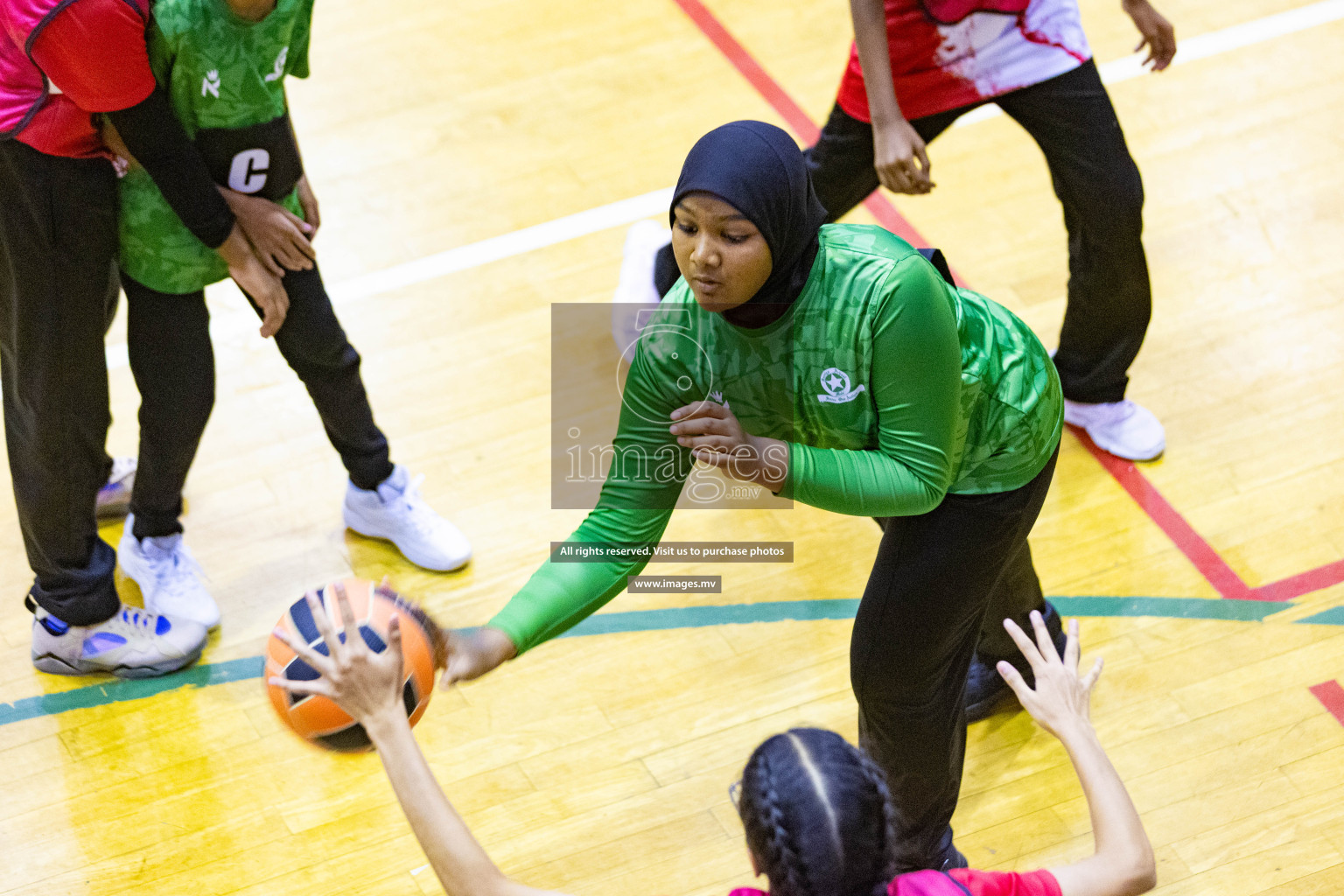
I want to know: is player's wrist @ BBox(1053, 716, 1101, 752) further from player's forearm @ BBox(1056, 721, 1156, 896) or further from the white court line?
the white court line

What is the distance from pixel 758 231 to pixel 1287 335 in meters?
2.54

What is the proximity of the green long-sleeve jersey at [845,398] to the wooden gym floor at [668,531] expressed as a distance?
35.7 inches

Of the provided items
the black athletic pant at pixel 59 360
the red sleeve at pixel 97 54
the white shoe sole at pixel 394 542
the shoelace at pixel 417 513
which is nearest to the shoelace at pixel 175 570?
the black athletic pant at pixel 59 360

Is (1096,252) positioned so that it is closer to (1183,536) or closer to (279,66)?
(1183,536)

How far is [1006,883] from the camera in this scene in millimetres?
1845

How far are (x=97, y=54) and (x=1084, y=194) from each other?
2.23 metres

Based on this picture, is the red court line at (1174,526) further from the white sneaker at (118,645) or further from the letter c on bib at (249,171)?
the white sneaker at (118,645)

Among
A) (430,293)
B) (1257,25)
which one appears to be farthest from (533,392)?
(1257,25)

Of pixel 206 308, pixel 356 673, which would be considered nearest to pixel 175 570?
pixel 206 308

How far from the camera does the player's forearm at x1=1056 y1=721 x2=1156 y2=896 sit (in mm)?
1901

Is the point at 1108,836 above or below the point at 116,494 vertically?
above

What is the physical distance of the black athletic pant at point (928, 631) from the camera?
2.50 meters

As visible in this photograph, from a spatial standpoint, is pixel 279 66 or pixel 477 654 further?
pixel 279 66

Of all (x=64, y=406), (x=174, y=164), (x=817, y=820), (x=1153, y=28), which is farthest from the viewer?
(x=1153, y=28)
